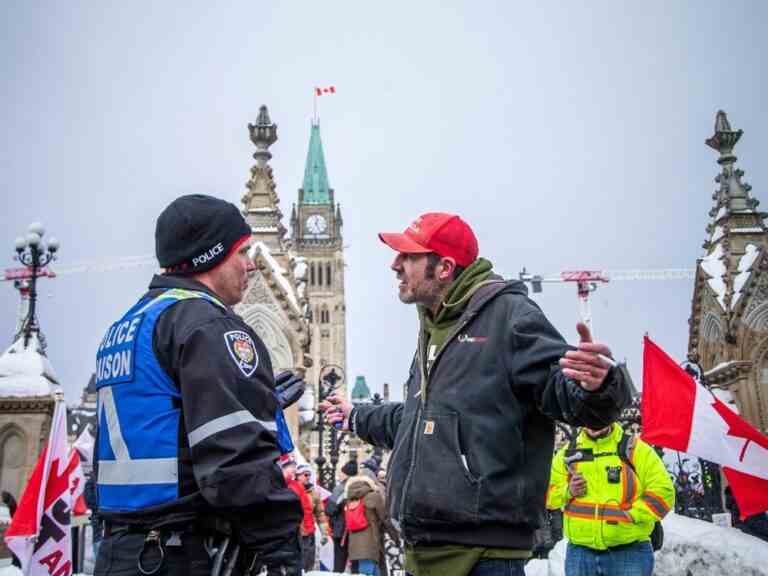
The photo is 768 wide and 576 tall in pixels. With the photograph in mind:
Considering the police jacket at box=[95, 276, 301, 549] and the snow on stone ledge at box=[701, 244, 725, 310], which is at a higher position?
the snow on stone ledge at box=[701, 244, 725, 310]

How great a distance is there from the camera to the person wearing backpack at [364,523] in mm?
9938

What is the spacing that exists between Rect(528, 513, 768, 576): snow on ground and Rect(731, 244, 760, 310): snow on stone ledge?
1217cm

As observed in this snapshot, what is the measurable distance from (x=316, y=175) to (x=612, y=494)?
144193 mm

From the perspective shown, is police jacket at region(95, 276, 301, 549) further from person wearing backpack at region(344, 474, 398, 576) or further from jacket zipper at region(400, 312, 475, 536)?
person wearing backpack at region(344, 474, 398, 576)

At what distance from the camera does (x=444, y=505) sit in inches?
132

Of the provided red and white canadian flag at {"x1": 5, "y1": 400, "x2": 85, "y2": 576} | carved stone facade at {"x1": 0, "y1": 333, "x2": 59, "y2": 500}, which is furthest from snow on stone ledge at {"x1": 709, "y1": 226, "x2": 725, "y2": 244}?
red and white canadian flag at {"x1": 5, "y1": 400, "x2": 85, "y2": 576}

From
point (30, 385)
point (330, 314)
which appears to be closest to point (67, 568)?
point (30, 385)

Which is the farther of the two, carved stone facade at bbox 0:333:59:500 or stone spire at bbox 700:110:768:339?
stone spire at bbox 700:110:768:339

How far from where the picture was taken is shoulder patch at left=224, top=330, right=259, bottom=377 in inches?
115

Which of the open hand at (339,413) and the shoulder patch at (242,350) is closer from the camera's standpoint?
the shoulder patch at (242,350)

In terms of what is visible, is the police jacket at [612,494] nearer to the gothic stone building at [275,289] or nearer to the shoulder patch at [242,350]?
the shoulder patch at [242,350]

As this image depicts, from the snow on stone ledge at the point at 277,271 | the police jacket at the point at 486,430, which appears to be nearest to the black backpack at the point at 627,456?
the police jacket at the point at 486,430

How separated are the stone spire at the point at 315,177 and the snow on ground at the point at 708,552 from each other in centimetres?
13904

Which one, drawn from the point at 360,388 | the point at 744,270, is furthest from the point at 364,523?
the point at 360,388
